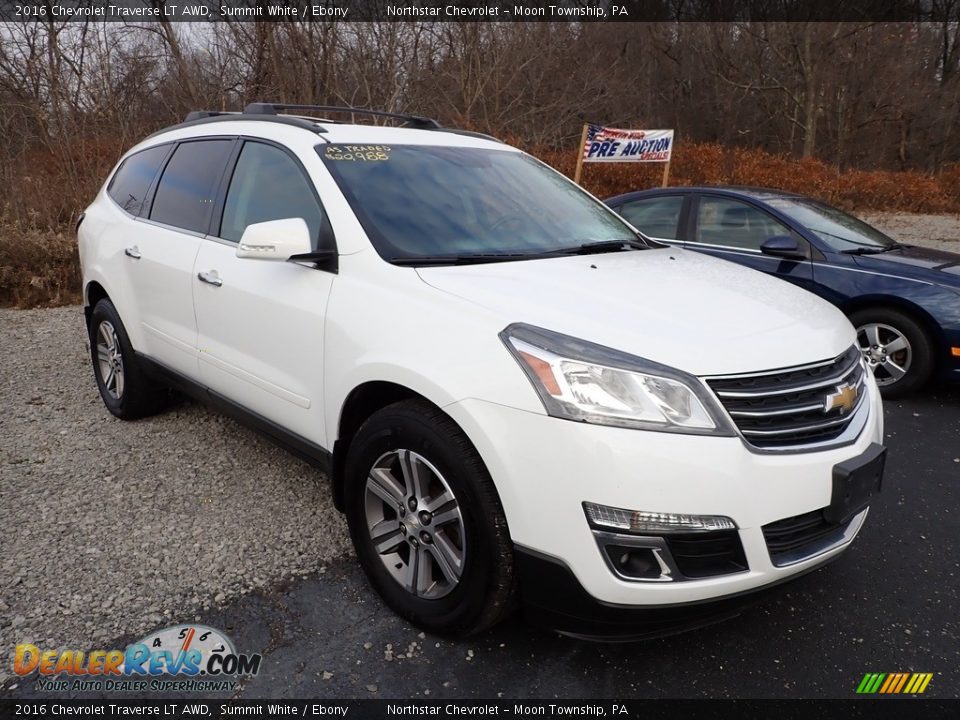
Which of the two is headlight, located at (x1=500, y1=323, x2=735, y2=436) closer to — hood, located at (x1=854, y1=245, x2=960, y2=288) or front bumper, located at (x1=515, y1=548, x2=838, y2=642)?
front bumper, located at (x1=515, y1=548, x2=838, y2=642)

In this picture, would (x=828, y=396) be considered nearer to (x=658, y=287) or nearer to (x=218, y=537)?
(x=658, y=287)

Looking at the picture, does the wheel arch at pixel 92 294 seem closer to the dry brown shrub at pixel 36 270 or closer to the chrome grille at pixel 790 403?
the chrome grille at pixel 790 403

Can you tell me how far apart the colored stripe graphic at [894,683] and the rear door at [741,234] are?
3.66m

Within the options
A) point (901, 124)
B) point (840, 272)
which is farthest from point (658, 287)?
point (901, 124)

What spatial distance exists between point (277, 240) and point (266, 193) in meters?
0.71

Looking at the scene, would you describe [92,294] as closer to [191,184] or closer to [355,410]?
[191,184]

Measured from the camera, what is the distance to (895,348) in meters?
5.03

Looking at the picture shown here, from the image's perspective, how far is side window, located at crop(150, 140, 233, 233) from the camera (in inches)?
137

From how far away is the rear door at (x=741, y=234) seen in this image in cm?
540

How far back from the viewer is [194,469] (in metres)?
3.76

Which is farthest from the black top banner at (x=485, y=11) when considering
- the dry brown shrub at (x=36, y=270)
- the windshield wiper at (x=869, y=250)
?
the windshield wiper at (x=869, y=250)

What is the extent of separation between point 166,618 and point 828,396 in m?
2.49

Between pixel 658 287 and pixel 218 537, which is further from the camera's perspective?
pixel 218 537

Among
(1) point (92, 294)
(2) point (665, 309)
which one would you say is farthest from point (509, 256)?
(1) point (92, 294)
